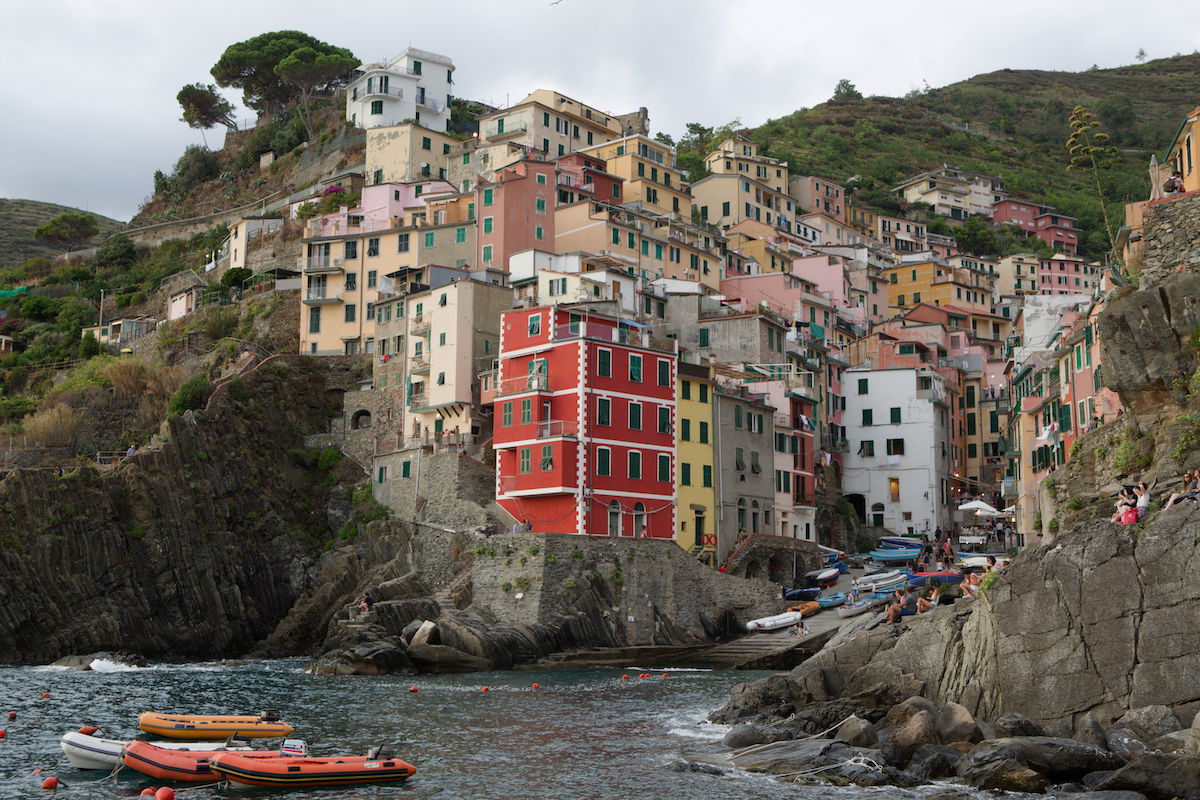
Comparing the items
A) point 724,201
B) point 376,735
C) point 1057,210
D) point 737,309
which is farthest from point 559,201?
point 1057,210

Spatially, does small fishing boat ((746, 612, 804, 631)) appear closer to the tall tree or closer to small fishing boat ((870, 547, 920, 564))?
small fishing boat ((870, 547, 920, 564))

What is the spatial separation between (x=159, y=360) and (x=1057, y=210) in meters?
121

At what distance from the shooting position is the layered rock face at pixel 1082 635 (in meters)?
28.9

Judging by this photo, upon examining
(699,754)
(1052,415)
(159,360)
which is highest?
(159,360)

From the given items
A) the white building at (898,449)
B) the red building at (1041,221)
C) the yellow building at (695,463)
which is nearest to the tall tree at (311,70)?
the white building at (898,449)

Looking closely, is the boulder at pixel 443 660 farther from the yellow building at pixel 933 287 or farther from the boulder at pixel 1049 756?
the yellow building at pixel 933 287

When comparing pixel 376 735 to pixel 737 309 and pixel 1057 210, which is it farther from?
pixel 1057 210

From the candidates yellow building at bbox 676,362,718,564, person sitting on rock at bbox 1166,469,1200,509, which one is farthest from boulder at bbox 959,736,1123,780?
yellow building at bbox 676,362,718,564

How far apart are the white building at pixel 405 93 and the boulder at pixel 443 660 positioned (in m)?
61.6

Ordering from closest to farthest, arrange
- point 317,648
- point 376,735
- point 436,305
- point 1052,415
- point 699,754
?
1. point 699,754
2. point 376,735
3. point 1052,415
4. point 317,648
5. point 436,305

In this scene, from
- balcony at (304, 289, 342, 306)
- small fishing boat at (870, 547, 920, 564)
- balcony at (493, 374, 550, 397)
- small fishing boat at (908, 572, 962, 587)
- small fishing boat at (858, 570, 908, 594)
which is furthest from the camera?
balcony at (304, 289, 342, 306)

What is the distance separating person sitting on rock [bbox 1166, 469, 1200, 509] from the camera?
98.9 feet

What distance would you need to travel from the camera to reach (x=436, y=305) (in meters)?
72.7

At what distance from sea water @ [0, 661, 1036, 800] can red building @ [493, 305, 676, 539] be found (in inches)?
395
